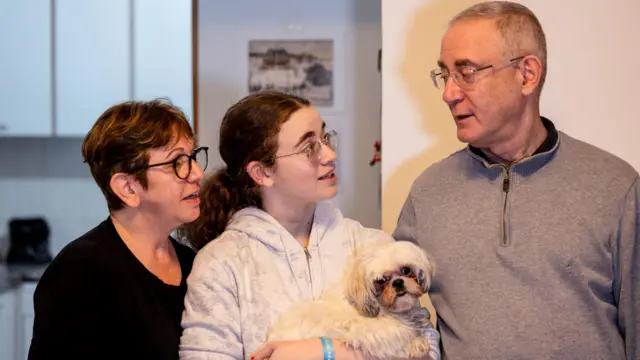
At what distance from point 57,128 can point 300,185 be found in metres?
2.90

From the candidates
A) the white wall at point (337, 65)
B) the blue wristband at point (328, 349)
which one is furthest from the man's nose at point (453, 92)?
the white wall at point (337, 65)

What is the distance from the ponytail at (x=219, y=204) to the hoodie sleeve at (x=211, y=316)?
230 millimetres

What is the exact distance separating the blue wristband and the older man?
1.07 feet

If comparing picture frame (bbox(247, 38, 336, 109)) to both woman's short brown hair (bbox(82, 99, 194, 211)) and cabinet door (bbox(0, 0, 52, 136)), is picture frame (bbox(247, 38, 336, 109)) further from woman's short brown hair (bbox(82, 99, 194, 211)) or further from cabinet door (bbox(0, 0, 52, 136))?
woman's short brown hair (bbox(82, 99, 194, 211))

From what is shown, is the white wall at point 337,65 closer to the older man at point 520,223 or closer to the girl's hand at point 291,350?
the older man at point 520,223

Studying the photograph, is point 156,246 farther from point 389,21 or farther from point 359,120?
point 359,120

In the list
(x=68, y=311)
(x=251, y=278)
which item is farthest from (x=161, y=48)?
A: (x=68, y=311)

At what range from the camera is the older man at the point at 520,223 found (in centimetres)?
175

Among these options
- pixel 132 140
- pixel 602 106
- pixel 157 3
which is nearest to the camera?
pixel 132 140

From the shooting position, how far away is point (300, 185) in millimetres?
1887

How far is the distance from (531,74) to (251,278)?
2.88 ft

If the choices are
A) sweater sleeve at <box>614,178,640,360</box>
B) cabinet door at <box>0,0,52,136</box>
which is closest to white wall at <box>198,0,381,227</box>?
A: cabinet door at <box>0,0,52,136</box>

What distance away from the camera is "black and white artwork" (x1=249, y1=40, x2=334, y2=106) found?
171 inches

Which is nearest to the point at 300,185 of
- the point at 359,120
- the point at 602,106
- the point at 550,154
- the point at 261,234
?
the point at 261,234
